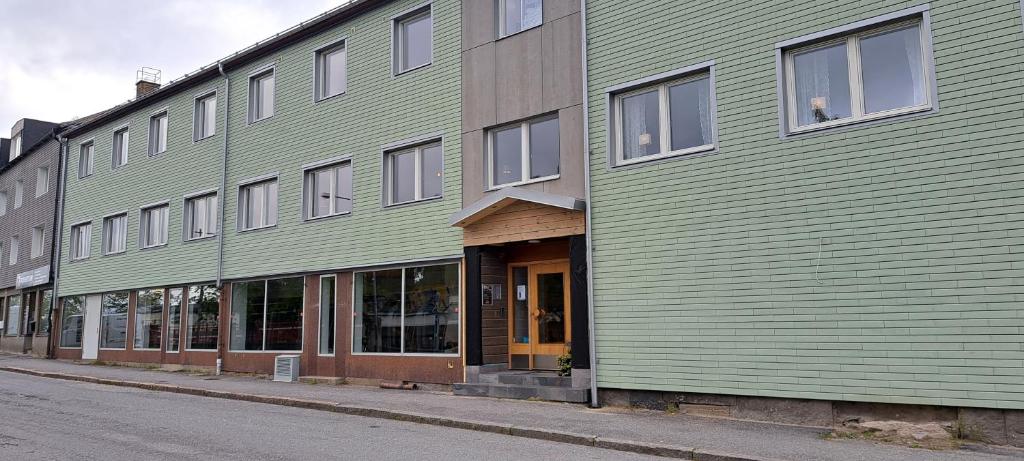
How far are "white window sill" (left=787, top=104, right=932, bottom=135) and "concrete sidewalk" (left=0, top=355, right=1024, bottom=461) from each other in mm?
4116

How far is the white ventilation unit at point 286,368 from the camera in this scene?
725 inches

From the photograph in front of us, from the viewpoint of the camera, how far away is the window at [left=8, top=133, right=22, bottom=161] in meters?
35.6

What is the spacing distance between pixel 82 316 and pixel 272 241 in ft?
37.5

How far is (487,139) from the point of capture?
15492 millimetres

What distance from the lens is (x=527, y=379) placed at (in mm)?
13969

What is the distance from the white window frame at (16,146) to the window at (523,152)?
28636 millimetres

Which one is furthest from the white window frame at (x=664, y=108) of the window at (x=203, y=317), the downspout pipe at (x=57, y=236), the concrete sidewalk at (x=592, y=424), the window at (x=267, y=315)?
the downspout pipe at (x=57, y=236)

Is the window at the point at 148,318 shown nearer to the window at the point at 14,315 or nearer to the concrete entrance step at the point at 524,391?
the window at the point at 14,315

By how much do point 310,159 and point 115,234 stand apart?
430 inches

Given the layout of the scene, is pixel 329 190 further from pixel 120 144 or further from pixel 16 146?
pixel 16 146

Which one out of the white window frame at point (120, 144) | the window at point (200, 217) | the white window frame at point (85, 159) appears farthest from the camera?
the white window frame at point (85, 159)

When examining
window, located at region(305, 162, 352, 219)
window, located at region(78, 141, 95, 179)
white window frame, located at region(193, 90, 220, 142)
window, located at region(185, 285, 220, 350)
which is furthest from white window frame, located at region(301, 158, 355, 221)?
window, located at region(78, 141, 95, 179)

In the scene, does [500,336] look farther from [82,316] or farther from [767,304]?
[82,316]

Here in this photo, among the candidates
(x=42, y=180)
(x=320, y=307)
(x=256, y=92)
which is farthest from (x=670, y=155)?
(x=42, y=180)
